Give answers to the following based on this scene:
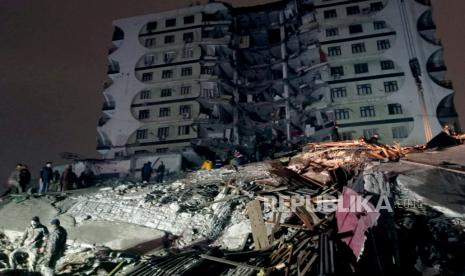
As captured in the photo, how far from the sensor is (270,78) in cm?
5112

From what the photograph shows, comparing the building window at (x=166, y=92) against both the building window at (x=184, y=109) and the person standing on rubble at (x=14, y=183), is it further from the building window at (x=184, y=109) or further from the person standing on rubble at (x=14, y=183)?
the person standing on rubble at (x=14, y=183)

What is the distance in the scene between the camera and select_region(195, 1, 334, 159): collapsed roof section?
4331 centimetres

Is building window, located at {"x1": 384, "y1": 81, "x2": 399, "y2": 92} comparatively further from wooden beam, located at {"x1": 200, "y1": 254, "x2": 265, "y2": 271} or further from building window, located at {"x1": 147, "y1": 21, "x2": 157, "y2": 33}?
wooden beam, located at {"x1": 200, "y1": 254, "x2": 265, "y2": 271}

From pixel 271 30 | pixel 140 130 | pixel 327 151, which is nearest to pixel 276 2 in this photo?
pixel 271 30

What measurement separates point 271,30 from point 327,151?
131 ft

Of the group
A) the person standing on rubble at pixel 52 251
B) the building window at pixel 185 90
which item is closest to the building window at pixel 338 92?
the building window at pixel 185 90

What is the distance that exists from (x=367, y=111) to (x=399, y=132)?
410cm

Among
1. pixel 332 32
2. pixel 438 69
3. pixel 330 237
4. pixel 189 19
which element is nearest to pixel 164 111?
pixel 189 19

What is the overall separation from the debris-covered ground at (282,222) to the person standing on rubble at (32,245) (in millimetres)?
785

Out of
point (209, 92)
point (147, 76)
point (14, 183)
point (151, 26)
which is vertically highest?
point (151, 26)

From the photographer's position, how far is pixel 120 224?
13609 millimetres

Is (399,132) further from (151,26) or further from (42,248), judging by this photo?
(42,248)

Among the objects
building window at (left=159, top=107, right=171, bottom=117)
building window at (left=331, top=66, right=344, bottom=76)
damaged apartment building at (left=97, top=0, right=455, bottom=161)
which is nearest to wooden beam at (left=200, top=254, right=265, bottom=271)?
damaged apartment building at (left=97, top=0, right=455, bottom=161)

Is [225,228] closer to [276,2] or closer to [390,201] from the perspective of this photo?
[390,201]
